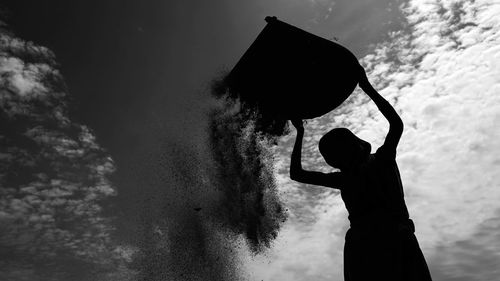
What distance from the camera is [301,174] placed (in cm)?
330

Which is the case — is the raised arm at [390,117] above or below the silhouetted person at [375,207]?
above

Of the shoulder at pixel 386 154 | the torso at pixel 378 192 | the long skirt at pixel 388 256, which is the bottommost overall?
the long skirt at pixel 388 256

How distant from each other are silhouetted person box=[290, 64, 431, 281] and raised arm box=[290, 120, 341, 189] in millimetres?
79

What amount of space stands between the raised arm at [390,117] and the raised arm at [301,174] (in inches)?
20.0

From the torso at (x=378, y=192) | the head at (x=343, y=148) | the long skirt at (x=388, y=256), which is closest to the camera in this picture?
the long skirt at (x=388, y=256)

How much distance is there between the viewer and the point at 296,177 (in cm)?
331

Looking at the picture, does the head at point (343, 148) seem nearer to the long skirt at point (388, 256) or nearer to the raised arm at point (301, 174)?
the raised arm at point (301, 174)

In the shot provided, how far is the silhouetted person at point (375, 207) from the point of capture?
2471 millimetres

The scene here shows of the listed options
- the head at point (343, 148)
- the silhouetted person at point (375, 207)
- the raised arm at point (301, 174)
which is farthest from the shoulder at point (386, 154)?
the raised arm at point (301, 174)

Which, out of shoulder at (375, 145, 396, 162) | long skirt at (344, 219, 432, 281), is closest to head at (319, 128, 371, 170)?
shoulder at (375, 145, 396, 162)

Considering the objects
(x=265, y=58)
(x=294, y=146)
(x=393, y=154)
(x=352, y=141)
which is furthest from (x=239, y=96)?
(x=393, y=154)

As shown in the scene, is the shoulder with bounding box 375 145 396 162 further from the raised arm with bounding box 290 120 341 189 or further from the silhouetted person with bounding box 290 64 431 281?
the raised arm with bounding box 290 120 341 189

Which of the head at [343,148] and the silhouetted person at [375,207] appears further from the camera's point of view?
the head at [343,148]

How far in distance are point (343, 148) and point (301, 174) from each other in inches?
24.7
